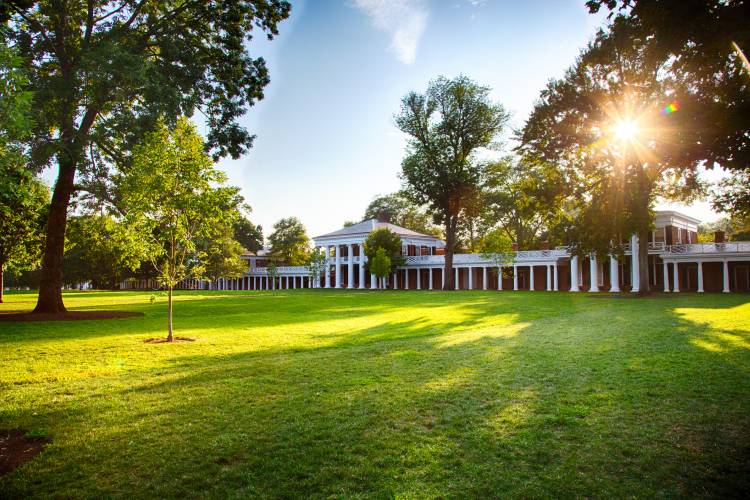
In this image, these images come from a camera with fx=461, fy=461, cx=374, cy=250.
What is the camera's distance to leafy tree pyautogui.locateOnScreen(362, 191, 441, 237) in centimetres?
8212

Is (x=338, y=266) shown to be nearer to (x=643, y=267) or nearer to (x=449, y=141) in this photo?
(x=449, y=141)

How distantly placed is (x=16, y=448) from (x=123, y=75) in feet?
43.5

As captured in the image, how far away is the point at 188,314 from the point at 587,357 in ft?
60.0

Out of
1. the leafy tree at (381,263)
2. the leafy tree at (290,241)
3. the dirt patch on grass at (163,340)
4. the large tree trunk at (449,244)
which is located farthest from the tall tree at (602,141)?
the leafy tree at (290,241)

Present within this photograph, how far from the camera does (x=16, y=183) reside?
960 cm

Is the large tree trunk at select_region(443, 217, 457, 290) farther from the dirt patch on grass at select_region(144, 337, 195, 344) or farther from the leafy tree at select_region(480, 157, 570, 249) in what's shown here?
the dirt patch on grass at select_region(144, 337, 195, 344)

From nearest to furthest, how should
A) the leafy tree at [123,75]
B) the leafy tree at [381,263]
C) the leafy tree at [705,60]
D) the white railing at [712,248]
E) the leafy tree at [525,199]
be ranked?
the leafy tree at [705,60] < the leafy tree at [123,75] < the leafy tree at [525,199] < the white railing at [712,248] < the leafy tree at [381,263]

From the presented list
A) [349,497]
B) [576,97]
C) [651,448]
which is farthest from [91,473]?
[576,97]

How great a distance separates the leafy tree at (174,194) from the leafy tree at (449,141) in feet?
112

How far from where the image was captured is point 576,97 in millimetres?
22797

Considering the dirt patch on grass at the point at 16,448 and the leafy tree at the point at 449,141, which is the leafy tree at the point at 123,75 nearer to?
the dirt patch on grass at the point at 16,448

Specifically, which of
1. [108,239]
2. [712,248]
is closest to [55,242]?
[108,239]

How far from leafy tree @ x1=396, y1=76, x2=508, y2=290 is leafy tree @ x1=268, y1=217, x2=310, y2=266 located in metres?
47.6

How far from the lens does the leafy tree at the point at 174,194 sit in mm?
12648
